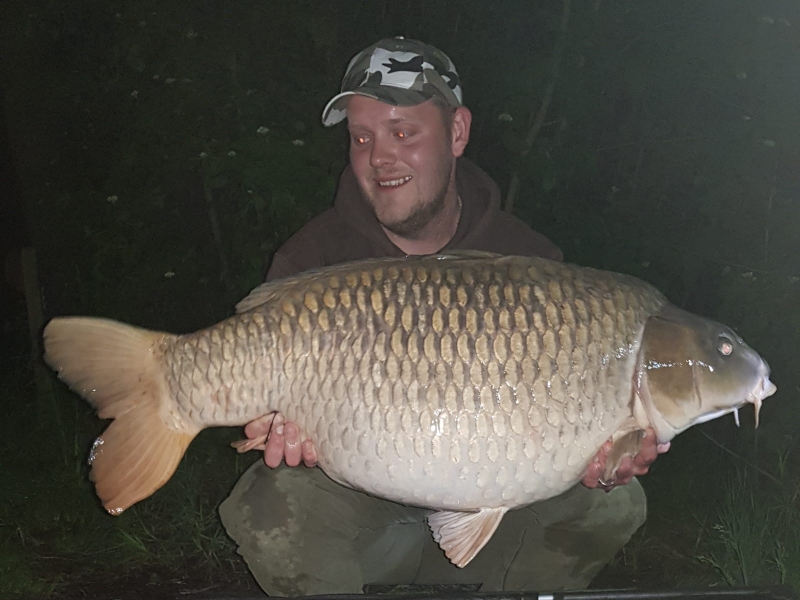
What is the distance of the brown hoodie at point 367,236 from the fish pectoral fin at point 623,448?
2.08 feet

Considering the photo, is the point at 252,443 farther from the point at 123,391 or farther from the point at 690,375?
the point at 690,375

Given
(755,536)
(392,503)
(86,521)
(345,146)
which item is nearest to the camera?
(392,503)

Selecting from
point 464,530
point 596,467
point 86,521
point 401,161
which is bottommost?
point 86,521

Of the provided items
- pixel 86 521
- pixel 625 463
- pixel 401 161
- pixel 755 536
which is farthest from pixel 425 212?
pixel 86 521

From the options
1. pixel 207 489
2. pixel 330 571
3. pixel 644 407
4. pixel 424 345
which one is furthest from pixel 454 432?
pixel 207 489

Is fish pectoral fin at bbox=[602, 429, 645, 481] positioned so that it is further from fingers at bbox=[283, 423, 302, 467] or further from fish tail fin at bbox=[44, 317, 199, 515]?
fish tail fin at bbox=[44, 317, 199, 515]

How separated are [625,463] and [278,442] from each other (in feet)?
2.22

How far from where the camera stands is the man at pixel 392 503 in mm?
1772

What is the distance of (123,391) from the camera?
5.04ft

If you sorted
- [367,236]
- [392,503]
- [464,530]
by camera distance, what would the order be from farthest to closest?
[367,236], [392,503], [464,530]

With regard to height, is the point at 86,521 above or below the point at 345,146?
below

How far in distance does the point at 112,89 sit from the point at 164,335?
8.35 ft

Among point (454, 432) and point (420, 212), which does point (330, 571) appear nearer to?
point (454, 432)

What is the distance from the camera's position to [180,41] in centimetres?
360
